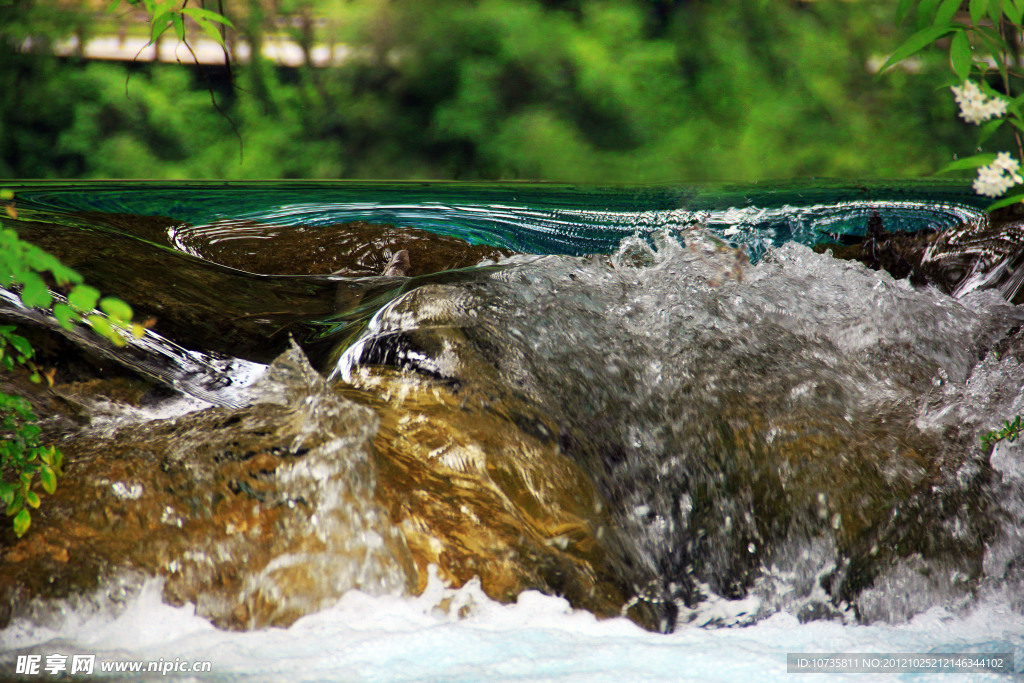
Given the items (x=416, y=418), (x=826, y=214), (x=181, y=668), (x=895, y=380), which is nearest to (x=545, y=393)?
(x=416, y=418)

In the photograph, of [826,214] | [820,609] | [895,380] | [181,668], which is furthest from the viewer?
[826,214]

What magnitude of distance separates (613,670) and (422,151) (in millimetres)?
2058

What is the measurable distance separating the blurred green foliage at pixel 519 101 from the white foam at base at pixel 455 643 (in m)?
1.89

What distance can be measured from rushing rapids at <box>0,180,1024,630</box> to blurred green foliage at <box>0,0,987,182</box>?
1017 millimetres

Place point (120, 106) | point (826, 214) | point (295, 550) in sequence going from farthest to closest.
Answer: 1. point (826, 214)
2. point (120, 106)
3. point (295, 550)

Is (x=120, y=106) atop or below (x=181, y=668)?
atop

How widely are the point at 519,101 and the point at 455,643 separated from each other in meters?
2.07

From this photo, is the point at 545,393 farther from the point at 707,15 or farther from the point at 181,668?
the point at 707,15

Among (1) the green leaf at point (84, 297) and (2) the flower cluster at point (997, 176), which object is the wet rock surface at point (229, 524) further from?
Answer: (2) the flower cluster at point (997, 176)

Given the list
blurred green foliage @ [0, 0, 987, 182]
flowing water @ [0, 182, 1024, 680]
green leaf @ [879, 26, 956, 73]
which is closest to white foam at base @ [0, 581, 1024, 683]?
flowing water @ [0, 182, 1024, 680]

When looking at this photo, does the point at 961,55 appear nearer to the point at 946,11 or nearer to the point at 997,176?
the point at 946,11

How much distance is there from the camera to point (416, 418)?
1.17 metres

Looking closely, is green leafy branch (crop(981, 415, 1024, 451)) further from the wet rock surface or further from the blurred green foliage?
the blurred green foliage

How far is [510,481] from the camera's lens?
44.0 inches
